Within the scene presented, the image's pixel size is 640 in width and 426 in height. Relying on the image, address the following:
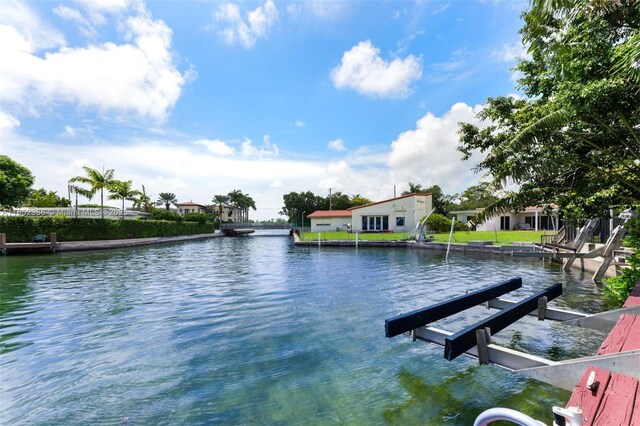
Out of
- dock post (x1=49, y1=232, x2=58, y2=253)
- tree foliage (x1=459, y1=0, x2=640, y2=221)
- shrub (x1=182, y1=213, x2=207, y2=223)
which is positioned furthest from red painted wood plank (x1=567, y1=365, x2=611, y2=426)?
shrub (x1=182, y1=213, x2=207, y2=223)

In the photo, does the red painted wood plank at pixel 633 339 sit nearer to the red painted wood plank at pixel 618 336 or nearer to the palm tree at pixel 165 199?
the red painted wood plank at pixel 618 336

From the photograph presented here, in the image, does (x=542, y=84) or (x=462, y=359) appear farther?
(x=542, y=84)

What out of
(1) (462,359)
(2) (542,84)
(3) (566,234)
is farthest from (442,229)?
(1) (462,359)

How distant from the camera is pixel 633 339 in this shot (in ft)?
10.9

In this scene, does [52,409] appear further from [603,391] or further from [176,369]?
[603,391]

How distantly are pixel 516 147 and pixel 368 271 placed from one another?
9.03 meters

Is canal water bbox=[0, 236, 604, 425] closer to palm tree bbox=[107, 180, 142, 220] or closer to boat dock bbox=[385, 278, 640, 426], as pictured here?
boat dock bbox=[385, 278, 640, 426]

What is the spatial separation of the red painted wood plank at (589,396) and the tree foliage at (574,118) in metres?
6.80

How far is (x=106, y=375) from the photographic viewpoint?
5023 mm

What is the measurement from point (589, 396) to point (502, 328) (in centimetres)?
166

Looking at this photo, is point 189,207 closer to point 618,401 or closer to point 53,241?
point 53,241

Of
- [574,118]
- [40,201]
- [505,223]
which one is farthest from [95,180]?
[505,223]

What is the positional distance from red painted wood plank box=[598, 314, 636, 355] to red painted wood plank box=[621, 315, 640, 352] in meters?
0.02

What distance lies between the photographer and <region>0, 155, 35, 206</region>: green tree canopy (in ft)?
111
